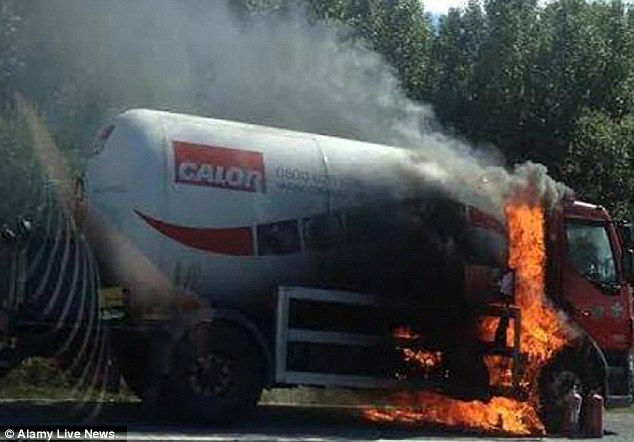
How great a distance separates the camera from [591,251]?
47.8 feet

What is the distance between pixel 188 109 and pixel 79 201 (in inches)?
166

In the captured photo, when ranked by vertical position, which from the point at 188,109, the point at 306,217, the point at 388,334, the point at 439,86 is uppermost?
the point at 439,86

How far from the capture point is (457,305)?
1338 centimetres

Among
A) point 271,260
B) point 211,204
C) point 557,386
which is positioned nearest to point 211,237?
point 211,204

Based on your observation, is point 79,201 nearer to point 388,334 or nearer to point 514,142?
point 388,334

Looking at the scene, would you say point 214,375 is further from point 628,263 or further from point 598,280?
point 628,263

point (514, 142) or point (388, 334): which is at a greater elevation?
point (514, 142)

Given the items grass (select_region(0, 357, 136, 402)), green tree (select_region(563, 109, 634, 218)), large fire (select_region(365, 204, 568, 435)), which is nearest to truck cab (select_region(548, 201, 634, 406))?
large fire (select_region(365, 204, 568, 435))

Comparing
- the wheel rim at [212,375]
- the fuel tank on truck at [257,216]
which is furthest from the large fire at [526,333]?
the wheel rim at [212,375]

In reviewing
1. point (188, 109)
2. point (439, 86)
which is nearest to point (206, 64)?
point (188, 109)

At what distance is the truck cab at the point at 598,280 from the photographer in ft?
46.5

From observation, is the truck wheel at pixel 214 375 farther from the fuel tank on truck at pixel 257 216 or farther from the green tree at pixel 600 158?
the green tree at pixel 600 158

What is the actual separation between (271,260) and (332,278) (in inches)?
31.7

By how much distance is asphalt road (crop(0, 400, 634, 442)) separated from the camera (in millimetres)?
11500
